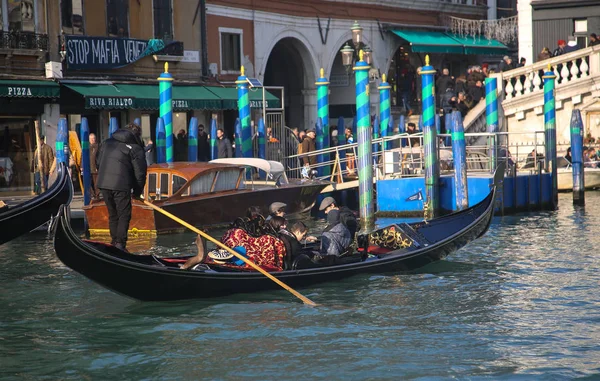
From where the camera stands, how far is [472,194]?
1431cm

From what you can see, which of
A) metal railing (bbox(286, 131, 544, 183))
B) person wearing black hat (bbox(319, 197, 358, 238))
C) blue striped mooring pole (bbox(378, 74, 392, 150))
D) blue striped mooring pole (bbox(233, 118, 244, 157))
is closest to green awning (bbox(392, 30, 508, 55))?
blue striped mooring pole (bbox(378, 74, 392, 150))

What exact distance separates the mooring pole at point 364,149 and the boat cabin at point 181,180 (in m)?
1.83

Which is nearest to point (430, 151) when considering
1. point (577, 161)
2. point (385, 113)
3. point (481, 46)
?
point (577, 161)

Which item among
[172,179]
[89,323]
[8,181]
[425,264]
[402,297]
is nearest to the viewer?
[89,323]

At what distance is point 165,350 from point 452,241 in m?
3.92

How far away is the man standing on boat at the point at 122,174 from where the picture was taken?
9617 millimetres

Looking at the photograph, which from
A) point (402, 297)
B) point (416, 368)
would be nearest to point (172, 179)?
point (402, 297)

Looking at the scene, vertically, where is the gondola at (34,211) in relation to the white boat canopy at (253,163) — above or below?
below

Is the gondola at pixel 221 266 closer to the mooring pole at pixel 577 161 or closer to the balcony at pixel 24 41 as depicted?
the mooring pole at pixel 577 161

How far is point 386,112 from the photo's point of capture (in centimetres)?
1873

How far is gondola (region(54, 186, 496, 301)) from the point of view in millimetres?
7922

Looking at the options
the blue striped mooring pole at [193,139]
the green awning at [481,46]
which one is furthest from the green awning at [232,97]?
the green awning at [481,46]

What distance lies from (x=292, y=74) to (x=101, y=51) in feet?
21.6

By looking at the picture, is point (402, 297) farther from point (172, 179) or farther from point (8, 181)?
point (8, 181)
